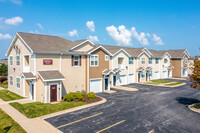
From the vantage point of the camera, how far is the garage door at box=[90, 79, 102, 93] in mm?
Result: 24500

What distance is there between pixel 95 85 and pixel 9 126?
14774 millimetres

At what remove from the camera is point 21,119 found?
13102 millimetres

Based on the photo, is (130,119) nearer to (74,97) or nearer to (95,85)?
(74,97)

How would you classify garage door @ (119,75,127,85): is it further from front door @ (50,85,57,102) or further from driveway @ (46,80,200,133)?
front door @ (50,85,57,102)

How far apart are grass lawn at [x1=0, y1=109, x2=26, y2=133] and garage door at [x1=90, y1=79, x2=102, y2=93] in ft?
42.8

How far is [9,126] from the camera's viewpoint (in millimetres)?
11617

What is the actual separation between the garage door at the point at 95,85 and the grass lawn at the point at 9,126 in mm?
13048

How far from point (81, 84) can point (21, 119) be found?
36.5 ft

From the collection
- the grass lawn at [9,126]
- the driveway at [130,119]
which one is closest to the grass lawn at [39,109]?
the grass lawn at [9,126]

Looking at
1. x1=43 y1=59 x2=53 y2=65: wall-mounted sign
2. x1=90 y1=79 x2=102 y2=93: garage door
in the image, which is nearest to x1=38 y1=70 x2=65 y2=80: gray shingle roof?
x1=43 y1=59 x2=53 y2=65: wall-mounted sign

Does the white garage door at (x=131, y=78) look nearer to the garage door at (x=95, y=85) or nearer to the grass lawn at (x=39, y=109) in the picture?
the garage door at (x=95, y=85)

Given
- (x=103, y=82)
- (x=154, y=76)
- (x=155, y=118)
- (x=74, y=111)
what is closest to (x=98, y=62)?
(x=103, y=82)

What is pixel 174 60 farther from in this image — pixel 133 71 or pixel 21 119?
→ pixel 21 119

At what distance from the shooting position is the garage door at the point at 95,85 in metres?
24.5
